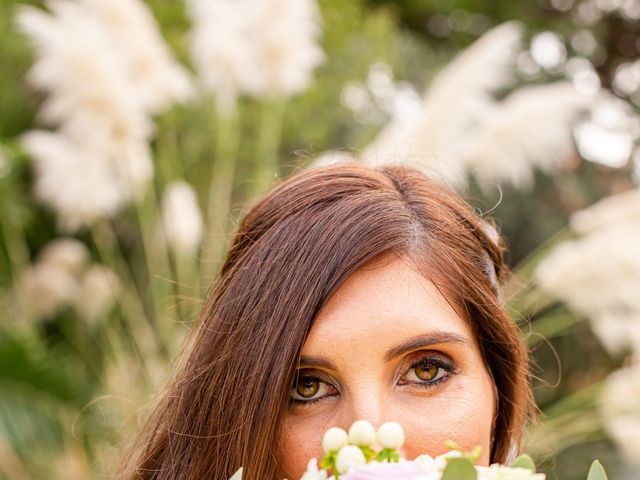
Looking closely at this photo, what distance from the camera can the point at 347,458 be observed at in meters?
1.12

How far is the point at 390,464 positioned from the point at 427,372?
0.59 metres

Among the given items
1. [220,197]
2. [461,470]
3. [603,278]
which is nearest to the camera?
[461,470]

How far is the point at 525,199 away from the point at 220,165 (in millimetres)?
2559

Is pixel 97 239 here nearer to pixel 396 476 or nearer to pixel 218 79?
pixel 218 79

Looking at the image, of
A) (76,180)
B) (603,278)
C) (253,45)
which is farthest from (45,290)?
(603,278)

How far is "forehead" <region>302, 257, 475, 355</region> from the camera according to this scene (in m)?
1.62

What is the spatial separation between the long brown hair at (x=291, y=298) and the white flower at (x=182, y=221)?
8.84ft

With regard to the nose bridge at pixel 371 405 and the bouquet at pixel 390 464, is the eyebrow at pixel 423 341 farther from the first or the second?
the bouquet at pixel 390 464

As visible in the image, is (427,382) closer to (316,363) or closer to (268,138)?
(316,363)

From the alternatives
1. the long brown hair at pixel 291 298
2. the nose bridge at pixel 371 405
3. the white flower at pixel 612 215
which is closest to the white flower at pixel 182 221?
the white flower at pixel 612 215

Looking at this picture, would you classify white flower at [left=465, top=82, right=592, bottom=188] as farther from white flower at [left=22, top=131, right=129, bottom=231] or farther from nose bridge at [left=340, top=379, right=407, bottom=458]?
nose bridge at [left=340, top=379, right=407, bottom=458]

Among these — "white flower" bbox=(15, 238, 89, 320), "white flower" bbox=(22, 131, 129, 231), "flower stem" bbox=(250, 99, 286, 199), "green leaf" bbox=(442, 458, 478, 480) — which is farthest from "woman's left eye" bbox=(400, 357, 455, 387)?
"white flower" bbox=(15, 238, 89, 320)

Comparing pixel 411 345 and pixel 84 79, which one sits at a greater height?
pixel 84 79

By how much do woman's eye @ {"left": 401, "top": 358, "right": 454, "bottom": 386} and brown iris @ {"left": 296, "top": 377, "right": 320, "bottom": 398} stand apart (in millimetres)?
161
